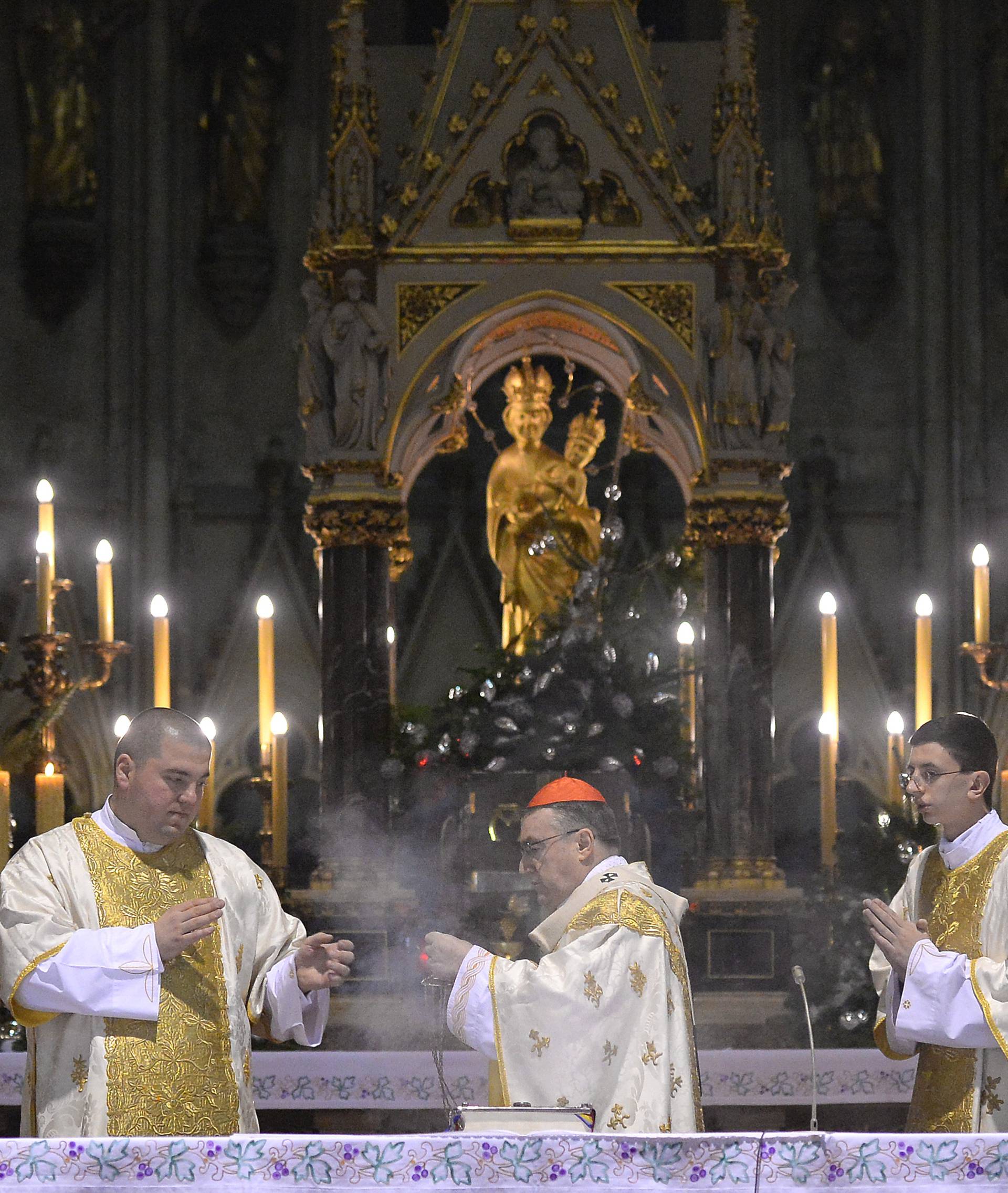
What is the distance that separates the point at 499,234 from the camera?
28.8 ft

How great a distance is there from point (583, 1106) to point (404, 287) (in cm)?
501

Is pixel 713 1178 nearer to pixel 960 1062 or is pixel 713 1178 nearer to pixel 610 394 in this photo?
pixel 960 1062

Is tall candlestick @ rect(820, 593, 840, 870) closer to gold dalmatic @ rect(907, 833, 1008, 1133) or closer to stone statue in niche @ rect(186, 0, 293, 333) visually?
gold dalmatic @ rect(907, 833, 1008, 1133)

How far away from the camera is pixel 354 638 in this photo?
8477 millimetres

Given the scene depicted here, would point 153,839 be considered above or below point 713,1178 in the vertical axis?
above

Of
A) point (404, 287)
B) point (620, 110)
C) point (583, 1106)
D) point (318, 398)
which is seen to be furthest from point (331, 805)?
point (583, 1106)

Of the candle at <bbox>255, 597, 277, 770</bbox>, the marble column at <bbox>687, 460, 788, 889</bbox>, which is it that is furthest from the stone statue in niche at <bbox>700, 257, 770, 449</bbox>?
the candle at <bbox>255, 597, 277, 770</bbox>

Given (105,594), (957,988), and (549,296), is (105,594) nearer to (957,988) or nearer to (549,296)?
(549,296)

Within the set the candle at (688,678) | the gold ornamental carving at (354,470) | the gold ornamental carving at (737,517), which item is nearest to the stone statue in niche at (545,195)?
the gold ornamental carving at (354,470)

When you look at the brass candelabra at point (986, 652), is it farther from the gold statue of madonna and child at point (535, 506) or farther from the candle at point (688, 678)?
the gold statue of madonna and child at point (535, 506)

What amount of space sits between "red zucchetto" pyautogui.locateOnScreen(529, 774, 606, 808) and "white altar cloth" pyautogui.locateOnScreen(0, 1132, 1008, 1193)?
1096 mm

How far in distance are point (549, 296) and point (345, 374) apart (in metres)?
0.99

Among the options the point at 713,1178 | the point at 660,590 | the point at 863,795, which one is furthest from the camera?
the point at 863,795

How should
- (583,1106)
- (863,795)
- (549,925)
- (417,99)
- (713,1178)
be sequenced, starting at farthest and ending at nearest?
(863,795) < (417,99) < (549,925) < (583,1106) < (713,1178)
